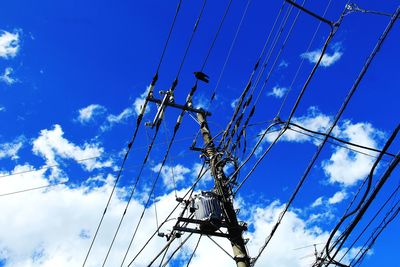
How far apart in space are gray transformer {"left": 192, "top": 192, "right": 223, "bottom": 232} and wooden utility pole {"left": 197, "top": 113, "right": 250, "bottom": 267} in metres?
0.27

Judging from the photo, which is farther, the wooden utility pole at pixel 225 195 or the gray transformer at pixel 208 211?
the gray transformer at pixel 208 211

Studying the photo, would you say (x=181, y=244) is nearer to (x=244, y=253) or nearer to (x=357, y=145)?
(x=244, y=253)

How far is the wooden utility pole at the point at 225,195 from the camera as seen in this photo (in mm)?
8241

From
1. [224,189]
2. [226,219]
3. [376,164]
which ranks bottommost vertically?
[376,164]

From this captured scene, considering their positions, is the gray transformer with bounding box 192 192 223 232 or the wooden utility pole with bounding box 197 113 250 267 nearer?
the wooden utility pole with bounding box 197 113 250 267

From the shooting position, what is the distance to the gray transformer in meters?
8.66

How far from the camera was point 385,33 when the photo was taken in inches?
197

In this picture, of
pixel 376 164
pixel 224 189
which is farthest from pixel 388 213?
pixel 224 189

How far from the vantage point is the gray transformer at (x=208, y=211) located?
8.66m

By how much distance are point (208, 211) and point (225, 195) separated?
0.77 m

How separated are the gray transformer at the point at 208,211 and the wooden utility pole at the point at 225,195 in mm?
271

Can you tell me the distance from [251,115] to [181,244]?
3.43m

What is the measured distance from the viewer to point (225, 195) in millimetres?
9336

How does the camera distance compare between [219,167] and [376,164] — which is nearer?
[376,164]
